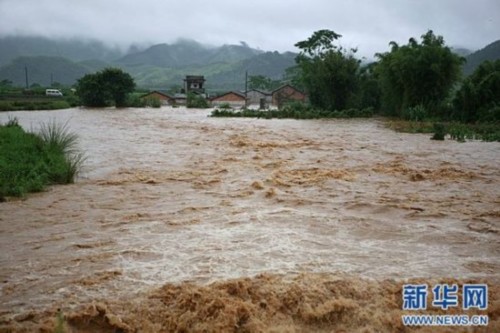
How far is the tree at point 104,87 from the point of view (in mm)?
43375

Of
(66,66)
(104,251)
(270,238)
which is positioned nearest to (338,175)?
(270,238)

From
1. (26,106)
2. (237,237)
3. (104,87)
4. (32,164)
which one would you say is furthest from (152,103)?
(237,237)

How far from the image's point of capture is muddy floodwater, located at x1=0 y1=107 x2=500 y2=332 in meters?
3.72

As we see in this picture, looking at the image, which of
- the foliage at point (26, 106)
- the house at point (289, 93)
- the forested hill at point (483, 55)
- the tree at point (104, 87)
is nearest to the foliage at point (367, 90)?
the house at point (289, 93)

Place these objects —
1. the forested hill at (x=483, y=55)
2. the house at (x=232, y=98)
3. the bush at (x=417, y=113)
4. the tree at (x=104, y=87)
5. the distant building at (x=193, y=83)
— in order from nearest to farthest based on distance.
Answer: the bush at (x=417, y=113) < the tree at (x=104, y=87) < the house at (x=232, y=98) < the forested hill at (x=483, y=55) < the distant building at (x=193, y=83)

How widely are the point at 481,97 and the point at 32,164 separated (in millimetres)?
22348

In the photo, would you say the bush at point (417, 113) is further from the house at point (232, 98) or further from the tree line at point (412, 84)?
the house at point (232, 98)

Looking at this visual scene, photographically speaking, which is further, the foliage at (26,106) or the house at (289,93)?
the house at (289,93)

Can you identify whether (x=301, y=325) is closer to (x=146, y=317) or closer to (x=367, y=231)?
(x=146, y=317)

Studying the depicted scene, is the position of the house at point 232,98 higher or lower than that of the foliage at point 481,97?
higher

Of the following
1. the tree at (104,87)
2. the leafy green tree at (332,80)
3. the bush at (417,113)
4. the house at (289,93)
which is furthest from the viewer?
the house at (289,93)

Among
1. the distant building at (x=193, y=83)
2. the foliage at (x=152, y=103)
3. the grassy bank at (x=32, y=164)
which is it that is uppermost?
the distant building at (x=193, y=83)

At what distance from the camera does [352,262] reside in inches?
177

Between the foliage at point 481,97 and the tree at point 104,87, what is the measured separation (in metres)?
33.2
